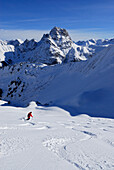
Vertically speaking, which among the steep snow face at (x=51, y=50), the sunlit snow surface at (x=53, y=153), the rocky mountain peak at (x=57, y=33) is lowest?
the sunlit snow surface at (x=53, y=153)

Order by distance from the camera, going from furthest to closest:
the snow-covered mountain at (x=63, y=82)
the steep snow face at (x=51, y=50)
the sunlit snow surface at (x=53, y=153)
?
the steep snow face at (x=51, y=50), the snow-covered mountain at (x=63, y=82), the sunlit snow surface at (x=53, y=153)

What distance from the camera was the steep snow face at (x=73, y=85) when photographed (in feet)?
64.6

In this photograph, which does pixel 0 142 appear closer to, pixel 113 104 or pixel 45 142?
pixel 45 142

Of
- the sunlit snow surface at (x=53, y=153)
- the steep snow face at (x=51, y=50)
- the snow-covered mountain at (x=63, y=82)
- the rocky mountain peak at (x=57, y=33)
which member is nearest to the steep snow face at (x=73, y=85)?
the snow-covered mountain at (x=63, y=82)

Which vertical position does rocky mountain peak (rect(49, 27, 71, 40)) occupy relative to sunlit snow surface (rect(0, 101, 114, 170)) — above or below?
above

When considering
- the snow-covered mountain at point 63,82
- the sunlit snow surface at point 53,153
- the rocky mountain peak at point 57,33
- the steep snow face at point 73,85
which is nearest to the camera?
the sunlit snow surface at point 53,153

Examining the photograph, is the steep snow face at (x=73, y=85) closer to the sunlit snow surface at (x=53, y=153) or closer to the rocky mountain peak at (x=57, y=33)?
the sunlit snow surface at (x=53, y=153)

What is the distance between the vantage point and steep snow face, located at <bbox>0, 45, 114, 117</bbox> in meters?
19.7

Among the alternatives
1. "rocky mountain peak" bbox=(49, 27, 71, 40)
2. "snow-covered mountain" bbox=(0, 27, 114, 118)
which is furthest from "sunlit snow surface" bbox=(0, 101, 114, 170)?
"rocky mountain peak" bbox=(49, 27, 71, 40)

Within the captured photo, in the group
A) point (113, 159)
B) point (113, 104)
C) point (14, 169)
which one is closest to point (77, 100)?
point (113, 104)

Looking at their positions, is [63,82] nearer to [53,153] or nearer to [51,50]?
[53,153]

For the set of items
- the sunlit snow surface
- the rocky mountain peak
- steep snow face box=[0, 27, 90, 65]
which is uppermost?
the rocky mountain peak

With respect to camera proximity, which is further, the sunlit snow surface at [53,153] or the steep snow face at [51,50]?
the steep snow face at [51,50]

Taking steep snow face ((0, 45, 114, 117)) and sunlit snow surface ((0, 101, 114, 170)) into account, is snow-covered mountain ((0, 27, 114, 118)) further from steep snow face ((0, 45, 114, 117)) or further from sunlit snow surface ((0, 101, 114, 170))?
sunlit snow surface ((0, 101, 114, 170))
